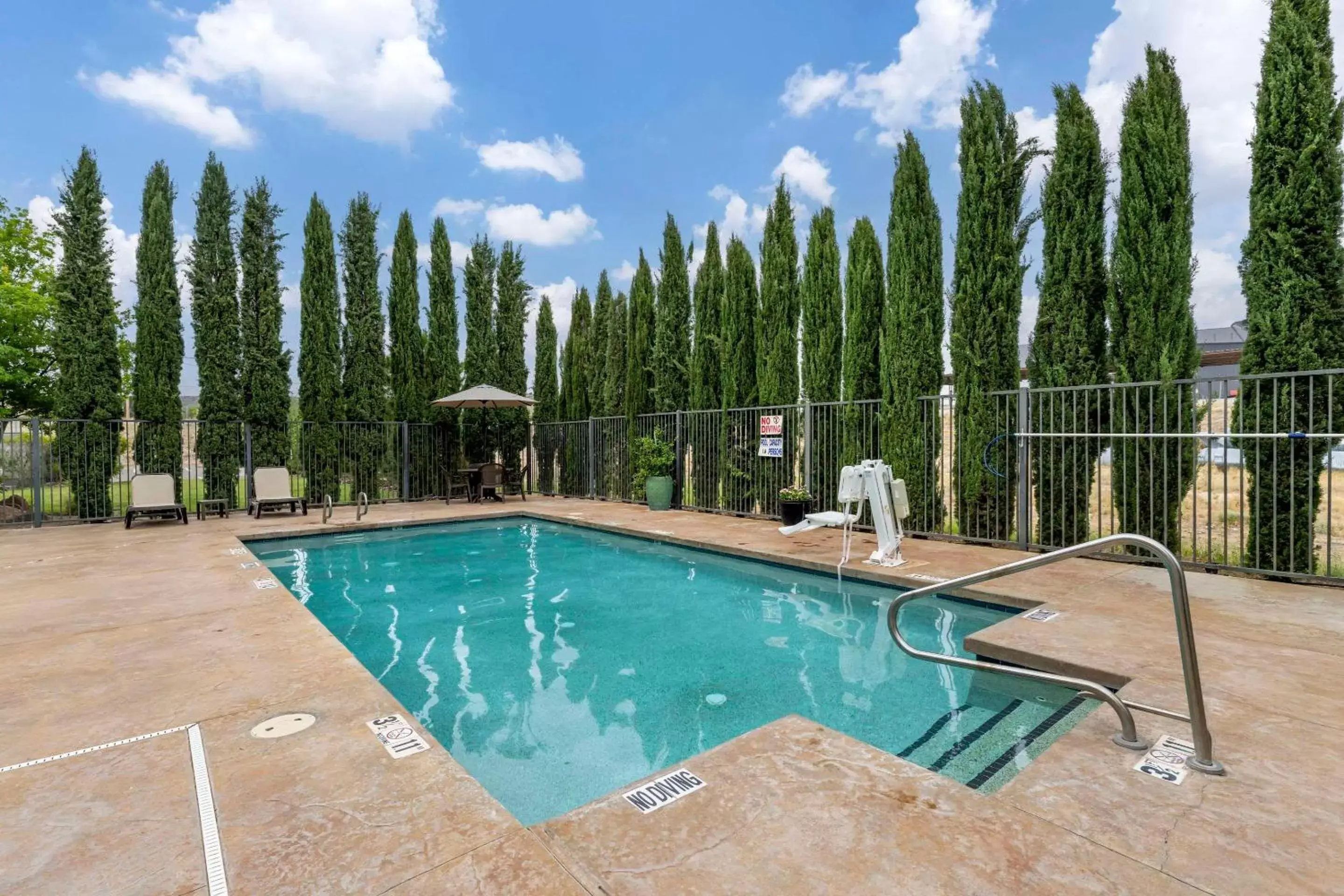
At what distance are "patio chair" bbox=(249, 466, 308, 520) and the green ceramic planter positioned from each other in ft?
19.7

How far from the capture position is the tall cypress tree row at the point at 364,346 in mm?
12672

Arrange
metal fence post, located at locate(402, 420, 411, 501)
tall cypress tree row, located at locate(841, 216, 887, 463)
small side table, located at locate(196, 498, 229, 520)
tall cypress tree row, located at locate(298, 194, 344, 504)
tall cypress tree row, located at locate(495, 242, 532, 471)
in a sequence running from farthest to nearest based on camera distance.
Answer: tall cypress tree row, located at locate(495, 242, 532, 471), metal fence post, located at locate(402, 420, 411, 501), tall cypress tree row, located at locate(298, 194, 344, 504), small side table, located at locate(196, 498, 229, 520), tall cypress tree row, located at locate(841, 216, 887, 463)

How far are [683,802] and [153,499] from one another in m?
11.3

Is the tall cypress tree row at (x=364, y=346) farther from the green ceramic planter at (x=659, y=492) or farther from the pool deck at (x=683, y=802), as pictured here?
the pool deck at (x=683, y=802)

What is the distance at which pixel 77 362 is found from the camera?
403 inches

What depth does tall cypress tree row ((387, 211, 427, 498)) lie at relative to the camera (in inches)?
520

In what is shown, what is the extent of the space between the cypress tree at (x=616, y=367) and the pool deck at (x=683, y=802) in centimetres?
1025

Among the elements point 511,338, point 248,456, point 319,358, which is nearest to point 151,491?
point 248,456

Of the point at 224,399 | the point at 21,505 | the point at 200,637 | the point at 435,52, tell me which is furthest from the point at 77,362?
the point at 200,637

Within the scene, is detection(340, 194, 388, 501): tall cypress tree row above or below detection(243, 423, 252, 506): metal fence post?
above

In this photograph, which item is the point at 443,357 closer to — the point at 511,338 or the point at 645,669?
the point at 511,338

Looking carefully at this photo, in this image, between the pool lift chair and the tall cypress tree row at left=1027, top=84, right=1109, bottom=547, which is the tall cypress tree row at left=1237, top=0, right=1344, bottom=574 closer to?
the tall cypress tree row at left=1027, top=84, right=1109, bottom=547

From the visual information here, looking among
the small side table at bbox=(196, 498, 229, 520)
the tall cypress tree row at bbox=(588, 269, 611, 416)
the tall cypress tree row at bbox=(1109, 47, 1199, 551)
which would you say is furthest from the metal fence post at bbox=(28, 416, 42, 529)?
the tall cypress tree row at bbox=(1109, 47, 1199, 551)

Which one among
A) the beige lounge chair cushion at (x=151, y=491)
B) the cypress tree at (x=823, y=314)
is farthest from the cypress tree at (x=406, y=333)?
the cypress tree at (x=823, y=314)
